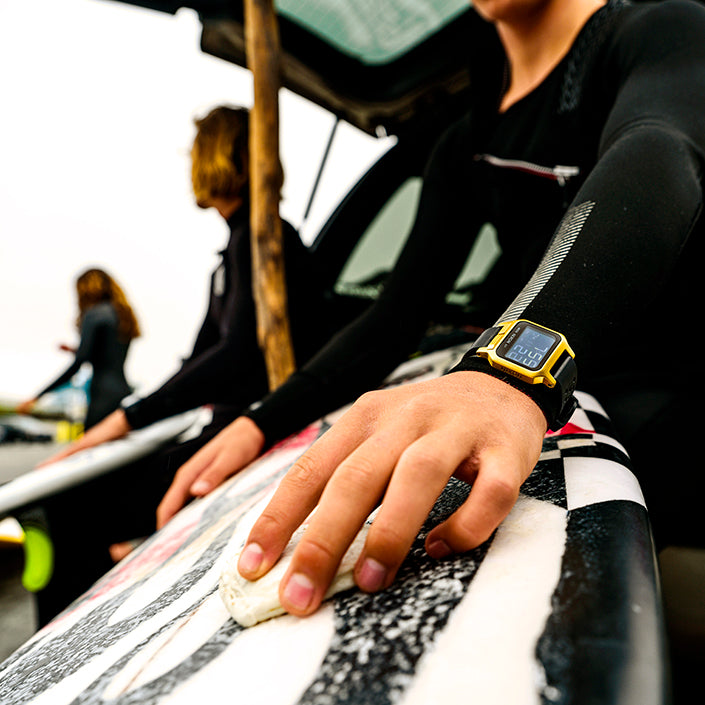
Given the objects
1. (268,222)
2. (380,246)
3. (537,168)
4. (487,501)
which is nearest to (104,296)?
(268,222)

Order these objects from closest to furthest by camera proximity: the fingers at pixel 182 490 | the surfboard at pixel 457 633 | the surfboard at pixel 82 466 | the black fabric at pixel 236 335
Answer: the surfboard at pixel 457 633 → the fingers at pixel 182 490 → the surfboard at pixel 82 466 → the black fabric at pixel 236 335

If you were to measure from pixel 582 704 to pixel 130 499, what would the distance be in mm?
1400

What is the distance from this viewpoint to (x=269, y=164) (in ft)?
6.59

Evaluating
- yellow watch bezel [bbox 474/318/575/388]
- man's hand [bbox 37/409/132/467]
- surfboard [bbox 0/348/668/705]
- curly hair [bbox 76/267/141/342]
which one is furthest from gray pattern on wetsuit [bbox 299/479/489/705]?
curly hair [bbox 76/267/141/342]

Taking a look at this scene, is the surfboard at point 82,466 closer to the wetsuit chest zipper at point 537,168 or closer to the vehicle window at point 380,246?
the vehicle window at point 380,246

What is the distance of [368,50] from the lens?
6.62ft

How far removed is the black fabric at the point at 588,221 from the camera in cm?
45

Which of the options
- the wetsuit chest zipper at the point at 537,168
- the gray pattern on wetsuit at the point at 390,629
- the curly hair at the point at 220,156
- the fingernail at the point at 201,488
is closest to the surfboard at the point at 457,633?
the gray pattern on wetsuit at the point at 390,629

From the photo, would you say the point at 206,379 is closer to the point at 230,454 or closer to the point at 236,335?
the point at 236,335

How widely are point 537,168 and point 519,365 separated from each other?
2.07 feet

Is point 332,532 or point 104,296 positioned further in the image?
point 104,296

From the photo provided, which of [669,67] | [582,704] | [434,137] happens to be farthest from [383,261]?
[582,704]

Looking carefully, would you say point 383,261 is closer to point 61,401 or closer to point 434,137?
point 434,137

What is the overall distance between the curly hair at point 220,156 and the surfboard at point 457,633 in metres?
1.81
